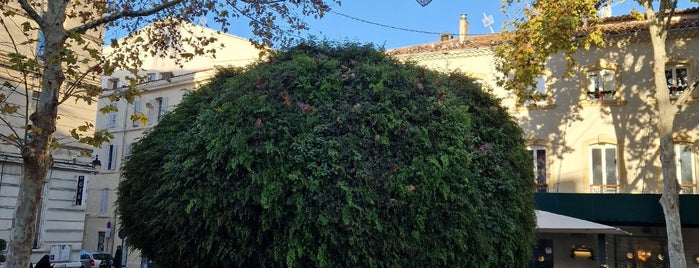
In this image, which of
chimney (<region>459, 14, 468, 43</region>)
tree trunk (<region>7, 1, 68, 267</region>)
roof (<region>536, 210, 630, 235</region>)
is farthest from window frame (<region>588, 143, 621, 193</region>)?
tree trunk (<region>7, 1, 68, 267</region>)

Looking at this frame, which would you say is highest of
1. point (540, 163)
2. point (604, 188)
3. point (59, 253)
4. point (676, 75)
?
point (676, 75)

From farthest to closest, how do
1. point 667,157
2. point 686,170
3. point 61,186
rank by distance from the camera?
point 61,186 < point 686,170 < point 667,157

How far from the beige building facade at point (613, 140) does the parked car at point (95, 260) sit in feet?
60.6

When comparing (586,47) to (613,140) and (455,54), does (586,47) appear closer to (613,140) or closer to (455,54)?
(613,140)

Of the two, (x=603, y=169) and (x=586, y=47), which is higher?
(x=586, y=47)

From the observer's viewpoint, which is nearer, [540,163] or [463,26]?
[540,163]

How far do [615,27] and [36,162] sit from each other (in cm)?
1804

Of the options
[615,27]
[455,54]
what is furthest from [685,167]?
[455,54]

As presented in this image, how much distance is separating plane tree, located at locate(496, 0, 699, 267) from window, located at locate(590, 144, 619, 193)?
3.24 meters

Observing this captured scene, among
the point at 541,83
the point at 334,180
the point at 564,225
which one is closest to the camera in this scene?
the point at 334,180

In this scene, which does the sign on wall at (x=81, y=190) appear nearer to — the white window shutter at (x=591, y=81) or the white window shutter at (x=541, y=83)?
the white window shutter at (x=541, y=83)

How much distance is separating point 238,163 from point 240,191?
0.28m

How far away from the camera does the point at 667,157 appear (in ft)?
47.4

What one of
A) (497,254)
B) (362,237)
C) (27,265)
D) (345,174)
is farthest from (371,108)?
(27,265)
